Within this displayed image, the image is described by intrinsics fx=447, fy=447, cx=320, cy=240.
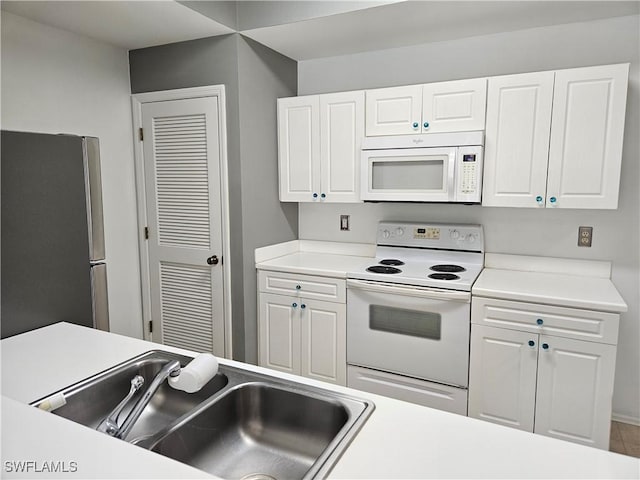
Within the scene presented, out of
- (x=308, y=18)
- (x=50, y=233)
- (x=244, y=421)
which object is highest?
(x=308, y=18)

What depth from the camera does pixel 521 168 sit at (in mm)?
2533

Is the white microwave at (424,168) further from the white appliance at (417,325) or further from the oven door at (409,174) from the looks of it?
the white appliance at (417,325)

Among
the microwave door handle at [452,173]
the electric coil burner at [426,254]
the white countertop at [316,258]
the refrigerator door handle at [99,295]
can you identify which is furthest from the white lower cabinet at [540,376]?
the refrigerator door handle at [99,295]

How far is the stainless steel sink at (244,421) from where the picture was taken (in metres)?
1.19

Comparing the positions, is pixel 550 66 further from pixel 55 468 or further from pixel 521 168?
pixel 55 468

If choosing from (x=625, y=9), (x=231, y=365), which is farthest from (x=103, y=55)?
(x=625, y=9)

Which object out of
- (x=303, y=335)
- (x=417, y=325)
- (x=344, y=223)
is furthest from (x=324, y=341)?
(x=344, y=223)

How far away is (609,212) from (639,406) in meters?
1.19

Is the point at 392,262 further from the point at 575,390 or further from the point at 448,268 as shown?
the point at 575,390

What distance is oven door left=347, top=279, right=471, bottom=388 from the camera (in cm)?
245

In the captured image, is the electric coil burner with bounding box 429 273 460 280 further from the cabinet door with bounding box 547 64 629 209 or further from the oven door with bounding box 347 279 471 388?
the cabinet door with bounding box 547 64 629 209

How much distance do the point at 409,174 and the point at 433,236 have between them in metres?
0.49

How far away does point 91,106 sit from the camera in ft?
9.59

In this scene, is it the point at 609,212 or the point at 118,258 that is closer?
the point at 609,212
